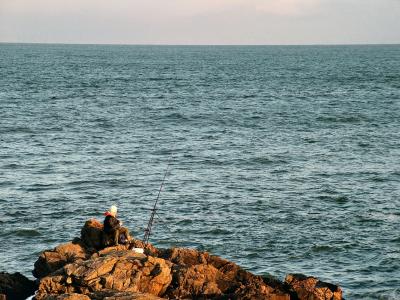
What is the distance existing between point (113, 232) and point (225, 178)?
78.1ft

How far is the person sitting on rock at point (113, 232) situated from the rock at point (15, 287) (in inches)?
102

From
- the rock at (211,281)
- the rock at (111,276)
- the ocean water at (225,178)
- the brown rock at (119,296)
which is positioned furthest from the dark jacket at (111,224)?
the ocean water at (225,178)

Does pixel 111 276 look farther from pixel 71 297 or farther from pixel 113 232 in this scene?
pixel 113 232

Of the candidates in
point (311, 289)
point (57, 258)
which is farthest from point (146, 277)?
point (311, 289)

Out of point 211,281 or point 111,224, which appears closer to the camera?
point 211,281

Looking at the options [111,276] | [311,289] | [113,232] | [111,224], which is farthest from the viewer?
[113,232]

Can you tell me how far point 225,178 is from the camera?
150 feet

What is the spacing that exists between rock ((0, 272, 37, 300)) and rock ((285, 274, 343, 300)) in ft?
25.4

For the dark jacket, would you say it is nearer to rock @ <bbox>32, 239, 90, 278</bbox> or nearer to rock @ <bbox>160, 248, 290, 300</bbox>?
rock @ <bbox>32, 239, 90, 278</bbox>

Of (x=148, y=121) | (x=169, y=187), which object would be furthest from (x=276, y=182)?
(x=148, y=121)

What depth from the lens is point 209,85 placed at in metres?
120

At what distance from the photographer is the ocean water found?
31938 mm

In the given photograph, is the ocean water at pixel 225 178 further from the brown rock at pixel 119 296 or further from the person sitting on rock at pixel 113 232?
the brown rock at pixel 119 296

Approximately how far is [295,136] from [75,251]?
4227cm
